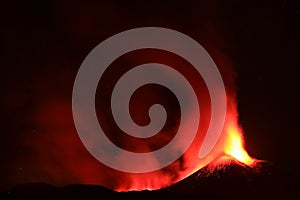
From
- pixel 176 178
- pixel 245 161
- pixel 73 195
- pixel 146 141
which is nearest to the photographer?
pixel 73 195

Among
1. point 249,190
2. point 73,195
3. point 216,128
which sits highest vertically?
point 216,128

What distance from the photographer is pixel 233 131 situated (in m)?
38.3

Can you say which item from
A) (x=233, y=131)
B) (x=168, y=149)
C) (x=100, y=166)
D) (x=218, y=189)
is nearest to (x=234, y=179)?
(x=218, y=189)

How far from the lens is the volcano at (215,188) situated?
32750 millimetres

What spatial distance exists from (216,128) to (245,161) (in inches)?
106

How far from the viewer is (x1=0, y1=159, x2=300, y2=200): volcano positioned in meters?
32.8

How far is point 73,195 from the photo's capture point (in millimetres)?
32562

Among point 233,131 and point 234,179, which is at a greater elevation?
point 233,131

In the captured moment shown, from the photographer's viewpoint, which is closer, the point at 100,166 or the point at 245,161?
the point at 245,161

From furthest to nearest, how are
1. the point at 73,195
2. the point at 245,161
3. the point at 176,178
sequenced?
the point at 176,178
the point at 245,161
the point at 73,195

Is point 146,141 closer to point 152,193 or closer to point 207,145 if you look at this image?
point 207,145

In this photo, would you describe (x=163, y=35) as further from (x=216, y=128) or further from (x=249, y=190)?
(x=249, y=190)

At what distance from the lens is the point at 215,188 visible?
3441 cm

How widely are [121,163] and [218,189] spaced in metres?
10.2
